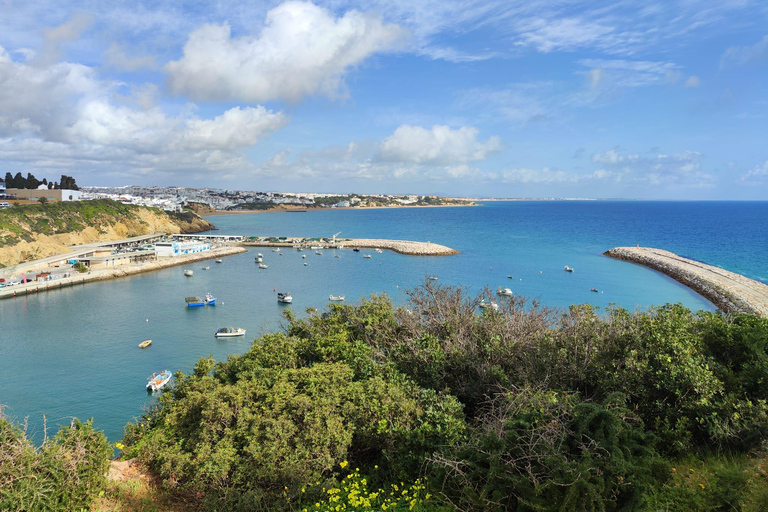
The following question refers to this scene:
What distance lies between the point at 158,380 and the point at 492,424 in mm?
17069

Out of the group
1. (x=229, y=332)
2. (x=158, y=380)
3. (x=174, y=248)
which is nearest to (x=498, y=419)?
(x=158, y=380)

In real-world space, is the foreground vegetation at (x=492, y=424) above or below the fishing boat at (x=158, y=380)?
above

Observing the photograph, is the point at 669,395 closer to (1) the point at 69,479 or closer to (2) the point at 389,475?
(2) the point at 389,475

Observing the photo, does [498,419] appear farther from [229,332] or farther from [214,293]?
[214,293]

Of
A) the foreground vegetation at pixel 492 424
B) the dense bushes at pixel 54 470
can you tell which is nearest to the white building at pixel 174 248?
the foreground vegetation at pixel 492 424

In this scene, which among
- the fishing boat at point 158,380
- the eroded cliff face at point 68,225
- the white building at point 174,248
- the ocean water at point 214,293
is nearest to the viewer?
the fishing boat at point 158,380

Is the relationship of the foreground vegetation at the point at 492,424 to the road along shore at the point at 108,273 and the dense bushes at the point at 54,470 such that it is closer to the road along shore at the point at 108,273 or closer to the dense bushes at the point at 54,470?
the dense bushes at the point at 54,470

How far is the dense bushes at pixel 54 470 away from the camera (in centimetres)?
566

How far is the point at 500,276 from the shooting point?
4356 cm

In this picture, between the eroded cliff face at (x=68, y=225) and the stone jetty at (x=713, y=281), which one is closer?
the stone jetty at (x=713, y=281)

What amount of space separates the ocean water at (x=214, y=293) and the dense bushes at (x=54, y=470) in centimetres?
274

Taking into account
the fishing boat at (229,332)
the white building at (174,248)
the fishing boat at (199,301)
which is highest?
the white building at (174,248)

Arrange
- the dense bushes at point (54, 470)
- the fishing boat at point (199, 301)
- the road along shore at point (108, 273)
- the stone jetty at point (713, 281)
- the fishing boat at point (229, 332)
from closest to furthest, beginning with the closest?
1. the dense bushes at point (54, 470)
2. the fishing boat at point (229, 332)
3. the stone jetty at point (713, 281)
4. the fishing boat at point (199, 301)
5. the road along shore at point (108, 273)

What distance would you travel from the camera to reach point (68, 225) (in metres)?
60.5
